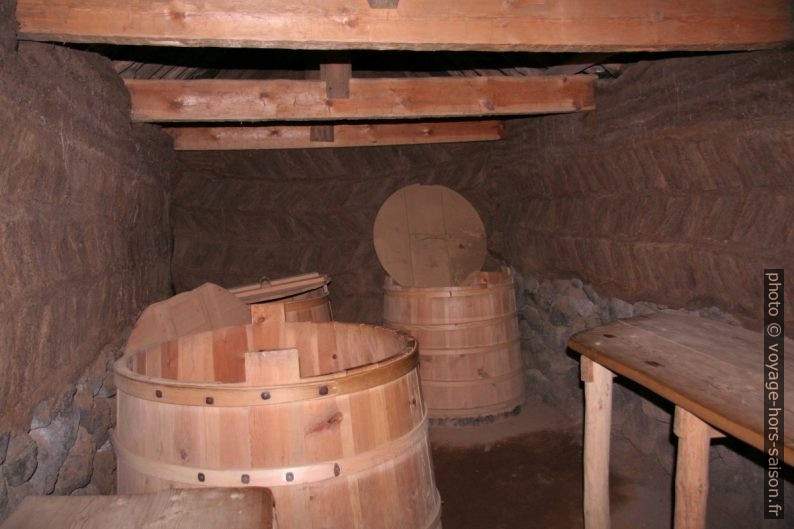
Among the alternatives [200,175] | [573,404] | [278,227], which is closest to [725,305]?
[573,404]

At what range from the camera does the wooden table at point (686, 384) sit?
1.67 metres

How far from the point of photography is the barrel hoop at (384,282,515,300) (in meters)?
4.28

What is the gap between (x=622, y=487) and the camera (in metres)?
3.53

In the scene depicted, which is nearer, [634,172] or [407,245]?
[634,172]

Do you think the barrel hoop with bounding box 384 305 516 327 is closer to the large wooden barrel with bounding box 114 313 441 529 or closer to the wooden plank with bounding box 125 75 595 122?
the wooden plank with bounding box 125 75 595 122

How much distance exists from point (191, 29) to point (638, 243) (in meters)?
2.70

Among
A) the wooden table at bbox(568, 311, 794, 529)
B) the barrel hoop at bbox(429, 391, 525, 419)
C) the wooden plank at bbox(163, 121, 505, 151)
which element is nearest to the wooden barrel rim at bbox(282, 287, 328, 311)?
the barrel hoop at bbox(429, 391, 525, 419)

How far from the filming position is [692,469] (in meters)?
1.92

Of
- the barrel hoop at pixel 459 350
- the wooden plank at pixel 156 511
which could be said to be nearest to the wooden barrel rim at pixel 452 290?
the barrel hoop at pixel 459 350

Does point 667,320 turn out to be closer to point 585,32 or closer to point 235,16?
point 585,32

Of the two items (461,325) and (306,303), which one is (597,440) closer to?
(461,325)

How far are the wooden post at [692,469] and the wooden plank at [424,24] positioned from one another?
1.61 m

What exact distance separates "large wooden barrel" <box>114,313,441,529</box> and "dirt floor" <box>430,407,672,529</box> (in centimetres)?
149

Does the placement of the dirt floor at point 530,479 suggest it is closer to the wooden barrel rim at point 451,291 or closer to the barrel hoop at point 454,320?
the barrel hoop at point 454,320
